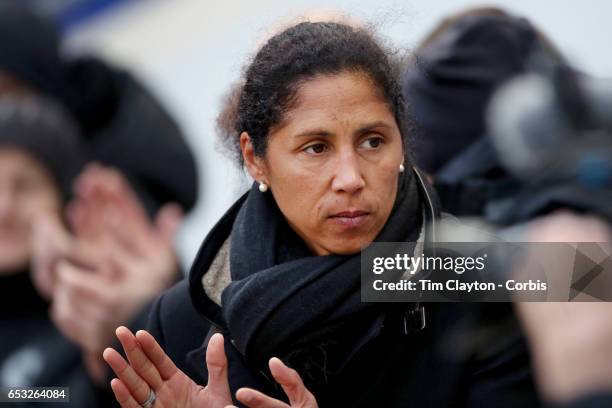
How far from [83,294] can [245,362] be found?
22.2 inches

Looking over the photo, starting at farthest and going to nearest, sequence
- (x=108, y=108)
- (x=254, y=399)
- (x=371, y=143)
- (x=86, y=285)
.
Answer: (x=108, y=108) < (x=86, y=285) < (x=371, y=143) < (x=254, y=399)

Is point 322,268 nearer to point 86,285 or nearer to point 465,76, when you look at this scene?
point 86,285

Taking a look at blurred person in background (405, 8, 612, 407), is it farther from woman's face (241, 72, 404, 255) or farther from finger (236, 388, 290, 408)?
finger (236, 388, 290, 408)

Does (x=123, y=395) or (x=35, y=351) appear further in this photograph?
(x=35, y=351)

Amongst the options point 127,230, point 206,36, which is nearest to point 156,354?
point 127,230

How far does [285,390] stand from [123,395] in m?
0.19

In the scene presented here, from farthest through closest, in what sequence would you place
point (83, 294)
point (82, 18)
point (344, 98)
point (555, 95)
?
point (82, 18) < point (83, 294) < point (555, 95) < point (344, 98)

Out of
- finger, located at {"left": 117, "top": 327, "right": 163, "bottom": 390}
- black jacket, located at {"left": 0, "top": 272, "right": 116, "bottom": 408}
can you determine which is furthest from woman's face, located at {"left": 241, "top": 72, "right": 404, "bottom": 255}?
black jacket, located at {"left": 0, "top": 272, "right": 116, "bottom": 408}

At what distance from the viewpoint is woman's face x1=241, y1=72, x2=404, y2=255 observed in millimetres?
1397

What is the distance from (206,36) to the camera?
4184 mm

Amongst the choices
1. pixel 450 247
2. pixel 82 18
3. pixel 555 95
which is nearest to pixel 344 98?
pixel 450 247

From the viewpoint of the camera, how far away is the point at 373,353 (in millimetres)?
1473

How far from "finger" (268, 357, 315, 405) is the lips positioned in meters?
0.18

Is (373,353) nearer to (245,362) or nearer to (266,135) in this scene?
(245,362)
